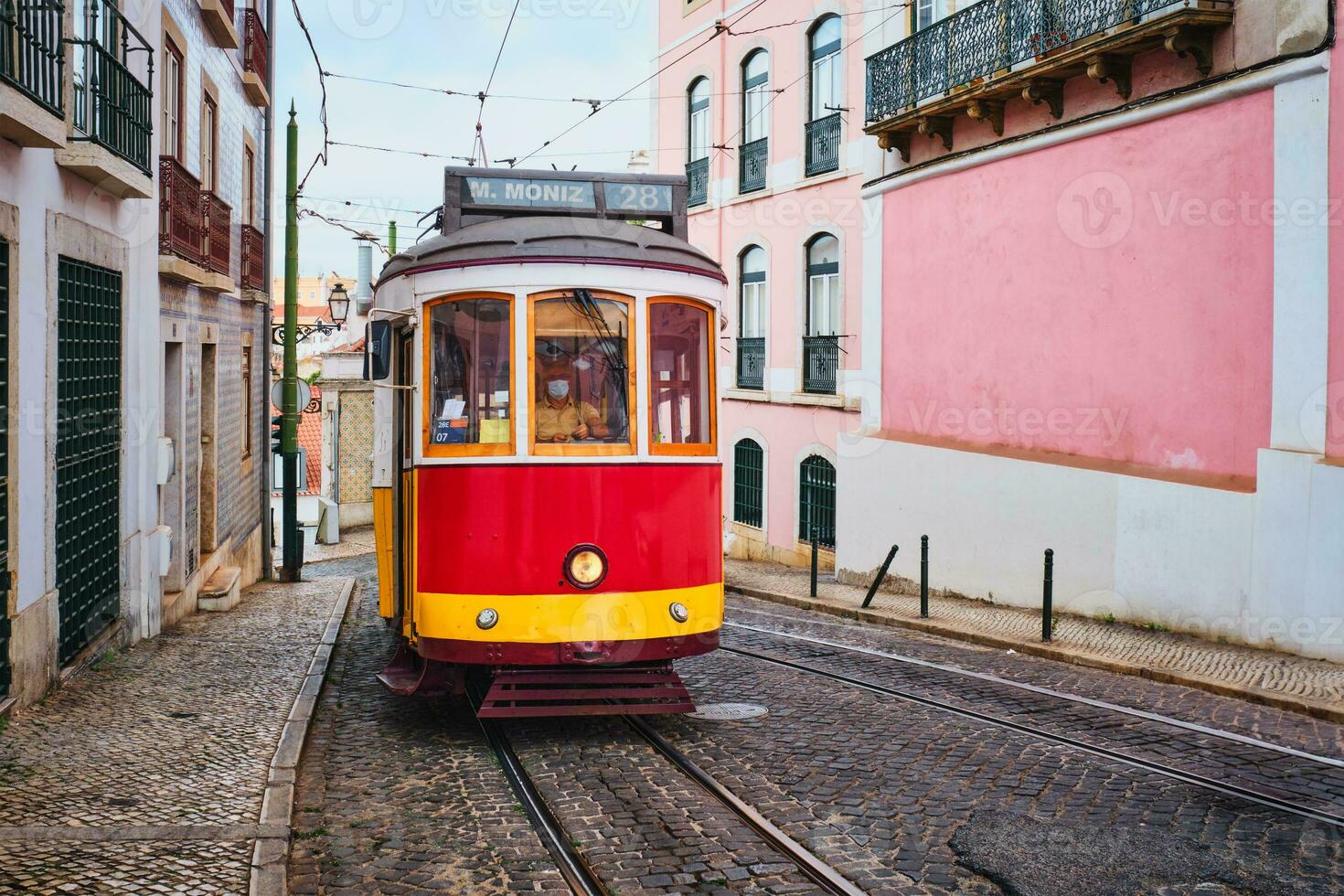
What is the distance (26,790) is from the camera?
21.7 ft

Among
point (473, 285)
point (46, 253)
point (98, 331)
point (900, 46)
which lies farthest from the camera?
point (900, 46)

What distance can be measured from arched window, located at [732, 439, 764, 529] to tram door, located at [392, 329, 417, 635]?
14521 mm

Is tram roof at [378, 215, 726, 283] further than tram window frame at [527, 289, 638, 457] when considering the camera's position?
Yes

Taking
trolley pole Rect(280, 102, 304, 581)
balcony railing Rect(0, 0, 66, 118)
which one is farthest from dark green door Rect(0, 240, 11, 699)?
trolley pole Rect(280, 102, 304, 581)

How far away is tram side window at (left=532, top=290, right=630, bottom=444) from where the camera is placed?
7.85 meters

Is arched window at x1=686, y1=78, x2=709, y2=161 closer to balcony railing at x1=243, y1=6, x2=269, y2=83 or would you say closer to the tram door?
balcony railing at x1=243, y1=6, x2=269, y2=83

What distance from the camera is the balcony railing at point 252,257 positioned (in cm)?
1827

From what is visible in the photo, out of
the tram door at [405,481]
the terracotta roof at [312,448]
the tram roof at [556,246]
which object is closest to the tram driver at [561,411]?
the tram roof at [556,246]

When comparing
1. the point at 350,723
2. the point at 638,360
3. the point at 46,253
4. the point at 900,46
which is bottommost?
the point at 350,723

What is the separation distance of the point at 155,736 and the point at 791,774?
12.6 feet

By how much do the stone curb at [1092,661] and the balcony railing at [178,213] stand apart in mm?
8195

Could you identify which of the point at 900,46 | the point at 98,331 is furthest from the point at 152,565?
the point at 900,46

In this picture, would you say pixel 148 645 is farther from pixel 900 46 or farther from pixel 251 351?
pixel 900 46

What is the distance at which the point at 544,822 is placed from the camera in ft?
21.5
